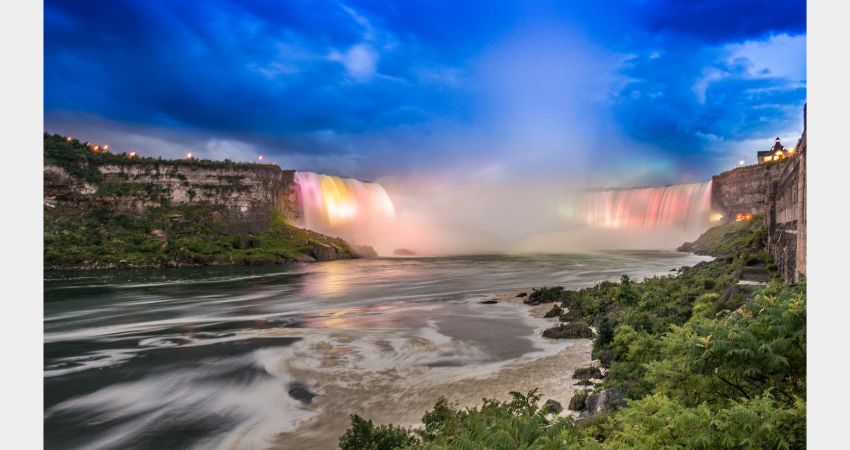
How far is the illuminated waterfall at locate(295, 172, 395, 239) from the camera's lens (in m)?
88.0

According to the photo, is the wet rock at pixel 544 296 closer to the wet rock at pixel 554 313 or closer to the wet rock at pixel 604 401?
the wet rock at pixel 554 313

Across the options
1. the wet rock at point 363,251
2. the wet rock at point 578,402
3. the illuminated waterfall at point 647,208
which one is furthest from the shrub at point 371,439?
the illuminated waterfall at point 647,208

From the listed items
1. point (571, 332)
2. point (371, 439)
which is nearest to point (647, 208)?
point (571, 332)

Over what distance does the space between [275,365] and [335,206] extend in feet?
255

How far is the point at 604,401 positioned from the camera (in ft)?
24.6

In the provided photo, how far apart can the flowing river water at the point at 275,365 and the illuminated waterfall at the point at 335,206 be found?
2374 inches

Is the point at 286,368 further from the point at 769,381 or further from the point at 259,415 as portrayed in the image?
the point at 769,381

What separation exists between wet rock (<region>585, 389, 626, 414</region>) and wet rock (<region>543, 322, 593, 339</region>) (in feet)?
23.6

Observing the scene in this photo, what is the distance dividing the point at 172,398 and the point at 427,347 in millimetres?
7938

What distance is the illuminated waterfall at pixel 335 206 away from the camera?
88000 mm

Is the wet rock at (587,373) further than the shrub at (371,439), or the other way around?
the wet rock at (587,373)

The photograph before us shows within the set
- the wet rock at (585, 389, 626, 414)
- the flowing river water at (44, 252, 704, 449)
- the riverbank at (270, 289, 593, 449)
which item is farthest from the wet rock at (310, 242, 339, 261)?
the wet rock at (585, 389, 626, 414)

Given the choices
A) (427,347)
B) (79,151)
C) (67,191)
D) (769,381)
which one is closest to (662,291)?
(427,347)

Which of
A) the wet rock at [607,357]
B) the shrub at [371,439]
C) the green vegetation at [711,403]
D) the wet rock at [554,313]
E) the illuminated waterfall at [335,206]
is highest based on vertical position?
the illuminated waterfall at [335,206]
